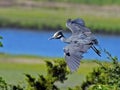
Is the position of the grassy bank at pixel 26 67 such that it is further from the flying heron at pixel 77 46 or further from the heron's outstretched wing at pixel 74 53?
the heron's outstretched wing at pixel 74 53

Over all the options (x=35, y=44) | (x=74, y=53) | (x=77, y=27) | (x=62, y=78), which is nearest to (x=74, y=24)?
(x=77, y=27)

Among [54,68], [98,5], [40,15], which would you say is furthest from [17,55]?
[98,5]

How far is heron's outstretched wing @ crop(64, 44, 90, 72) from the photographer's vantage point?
823cm

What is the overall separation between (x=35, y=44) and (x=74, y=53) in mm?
36867

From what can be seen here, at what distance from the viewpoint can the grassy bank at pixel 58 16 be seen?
196ft

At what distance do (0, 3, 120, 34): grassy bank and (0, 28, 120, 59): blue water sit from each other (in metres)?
2.24

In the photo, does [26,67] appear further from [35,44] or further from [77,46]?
[77,46]

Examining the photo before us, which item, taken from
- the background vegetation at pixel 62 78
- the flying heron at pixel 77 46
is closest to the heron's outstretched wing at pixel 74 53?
the flying heron at pixel 77 46

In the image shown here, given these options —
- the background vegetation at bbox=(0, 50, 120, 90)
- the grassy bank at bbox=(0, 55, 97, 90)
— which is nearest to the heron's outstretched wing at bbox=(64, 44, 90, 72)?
the background vegetation at bbox=(0, 50, 120, 90)

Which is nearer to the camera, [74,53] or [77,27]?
[74,53]

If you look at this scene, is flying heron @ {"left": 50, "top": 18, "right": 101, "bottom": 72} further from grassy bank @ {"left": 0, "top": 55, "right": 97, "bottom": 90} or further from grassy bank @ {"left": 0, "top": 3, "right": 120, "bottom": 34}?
grassy bank @ {"left": 0, "top": 3, "right": 120, "bottom": 34}

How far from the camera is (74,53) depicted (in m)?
8.45

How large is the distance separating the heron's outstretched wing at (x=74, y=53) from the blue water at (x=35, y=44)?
935 inches

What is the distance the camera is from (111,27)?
6066cm
